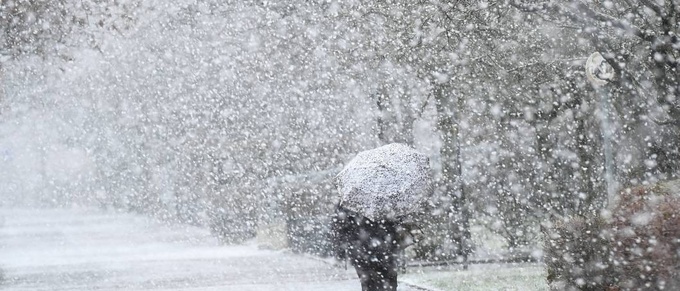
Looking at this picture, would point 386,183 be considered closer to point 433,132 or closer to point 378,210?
point 378,210

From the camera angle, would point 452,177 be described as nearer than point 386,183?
No

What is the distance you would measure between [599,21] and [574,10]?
18.7 inches

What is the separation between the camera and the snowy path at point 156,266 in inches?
607

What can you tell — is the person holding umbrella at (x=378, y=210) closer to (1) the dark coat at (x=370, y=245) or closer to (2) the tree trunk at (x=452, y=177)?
(1) the dark coat at (x=370, y=245)

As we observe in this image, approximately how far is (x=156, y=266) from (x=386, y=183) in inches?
377

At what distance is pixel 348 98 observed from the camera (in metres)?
21.9

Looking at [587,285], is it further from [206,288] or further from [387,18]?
[387,18]

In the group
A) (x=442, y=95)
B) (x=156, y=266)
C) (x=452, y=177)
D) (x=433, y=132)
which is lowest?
(x=156, y=266)

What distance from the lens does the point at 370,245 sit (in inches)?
391

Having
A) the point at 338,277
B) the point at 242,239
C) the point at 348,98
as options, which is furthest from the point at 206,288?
the point at 242,239

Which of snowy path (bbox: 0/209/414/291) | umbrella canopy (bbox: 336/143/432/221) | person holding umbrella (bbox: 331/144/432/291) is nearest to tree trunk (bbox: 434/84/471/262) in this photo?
snowy path (bbox: 0/209/414/291)

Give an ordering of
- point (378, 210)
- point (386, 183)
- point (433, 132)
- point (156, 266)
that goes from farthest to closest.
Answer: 1. point (433, 132)
2. point (156, 266)
3. point (386, 183)
4. point (378, 210)

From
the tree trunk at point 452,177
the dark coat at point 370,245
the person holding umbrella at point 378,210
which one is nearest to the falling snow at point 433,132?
the tree trunk at point 452,177

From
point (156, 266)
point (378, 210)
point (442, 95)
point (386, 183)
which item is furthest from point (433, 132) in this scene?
point (378, 210)
